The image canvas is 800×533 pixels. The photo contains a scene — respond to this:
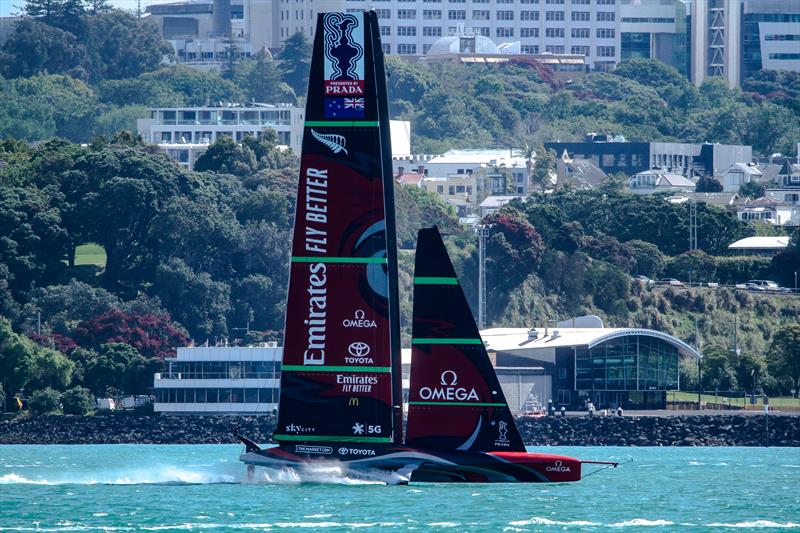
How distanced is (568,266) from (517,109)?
7297cm

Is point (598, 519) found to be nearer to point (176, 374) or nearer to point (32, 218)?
point (176, 374)

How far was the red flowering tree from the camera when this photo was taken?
90.4 meters

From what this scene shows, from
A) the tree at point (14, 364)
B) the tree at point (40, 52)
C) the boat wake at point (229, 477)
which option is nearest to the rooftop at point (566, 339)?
the tree at point (14, 364)

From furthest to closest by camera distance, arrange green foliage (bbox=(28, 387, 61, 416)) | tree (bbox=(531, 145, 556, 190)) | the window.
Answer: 1. the window
2. tree (bbox=(531, 145, 556, 190))
3. green foliage (bbox=(28, 387, 61, 416))

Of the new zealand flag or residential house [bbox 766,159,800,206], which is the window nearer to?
residential house [bbox 766,159,800,206]

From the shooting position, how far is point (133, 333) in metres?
90.9

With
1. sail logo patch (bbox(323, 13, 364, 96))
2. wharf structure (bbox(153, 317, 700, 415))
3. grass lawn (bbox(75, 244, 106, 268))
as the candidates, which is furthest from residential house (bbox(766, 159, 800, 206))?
sail logo patch (bbox(323, 13, 364, 96))

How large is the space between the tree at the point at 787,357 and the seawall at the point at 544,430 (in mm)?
8567

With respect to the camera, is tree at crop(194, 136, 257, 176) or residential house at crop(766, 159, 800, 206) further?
residential house at crop(766, 159, 800, 206)

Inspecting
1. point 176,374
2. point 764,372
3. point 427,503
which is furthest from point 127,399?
point 427,503

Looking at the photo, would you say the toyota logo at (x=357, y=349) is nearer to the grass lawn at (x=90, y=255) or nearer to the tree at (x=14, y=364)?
the tree at (x=14, y=364)

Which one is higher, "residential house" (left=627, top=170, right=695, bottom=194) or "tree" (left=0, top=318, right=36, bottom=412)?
"residential house" (left=627, top=170, right=695, bottom=194)

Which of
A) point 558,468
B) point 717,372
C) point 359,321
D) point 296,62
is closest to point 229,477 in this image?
point 359,321

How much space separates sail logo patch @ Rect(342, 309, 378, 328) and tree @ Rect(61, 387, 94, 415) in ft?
137
